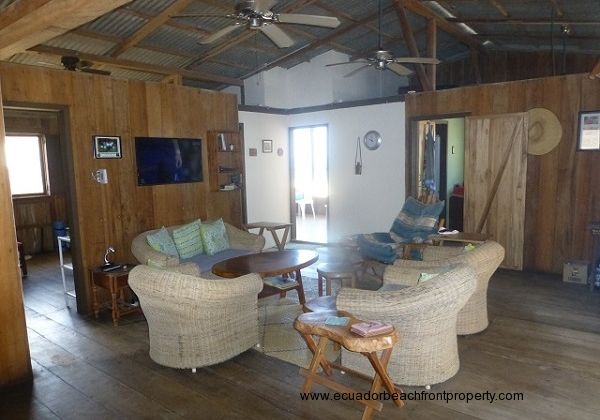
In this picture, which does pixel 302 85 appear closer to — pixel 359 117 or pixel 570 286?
pixel 359 117

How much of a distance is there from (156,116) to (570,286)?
5020mm

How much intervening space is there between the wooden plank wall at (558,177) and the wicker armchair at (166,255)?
336 cm

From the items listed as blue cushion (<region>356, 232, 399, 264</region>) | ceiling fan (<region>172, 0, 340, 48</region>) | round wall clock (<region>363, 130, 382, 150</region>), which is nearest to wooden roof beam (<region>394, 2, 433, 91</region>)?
round wall clock (<region>363, 130, 382, 150</region>)

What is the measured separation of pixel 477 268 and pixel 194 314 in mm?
2048

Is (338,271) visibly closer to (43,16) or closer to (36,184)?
(43,16)

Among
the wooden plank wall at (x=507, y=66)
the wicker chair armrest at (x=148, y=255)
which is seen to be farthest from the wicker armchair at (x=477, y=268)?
the wooden plank wall at (x=507, y=66)

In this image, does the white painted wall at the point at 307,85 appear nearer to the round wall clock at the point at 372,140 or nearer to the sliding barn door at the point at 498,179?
the round wall clock at the point at 372,140

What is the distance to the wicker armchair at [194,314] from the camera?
2705mm

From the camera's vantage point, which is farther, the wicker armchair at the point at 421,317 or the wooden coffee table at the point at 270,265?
the wooden coffee table at the point at 270,265

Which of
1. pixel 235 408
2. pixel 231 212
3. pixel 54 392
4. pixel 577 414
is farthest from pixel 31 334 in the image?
pixel 577 414

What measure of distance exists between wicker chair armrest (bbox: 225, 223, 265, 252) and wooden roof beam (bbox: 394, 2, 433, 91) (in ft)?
10.6

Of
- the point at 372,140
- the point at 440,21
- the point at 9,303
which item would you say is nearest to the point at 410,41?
the point at 440,21

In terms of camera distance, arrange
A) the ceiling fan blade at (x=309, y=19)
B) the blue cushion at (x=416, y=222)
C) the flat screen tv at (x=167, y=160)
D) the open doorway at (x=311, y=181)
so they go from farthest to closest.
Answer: the open doorway at (x=311, y=181) < the blue cushion at (x=416, y=222) < the flat screen tv at (x=167, y=160) < the ceiling fan blade at (x=309, y=19)

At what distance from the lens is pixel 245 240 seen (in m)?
4.96
